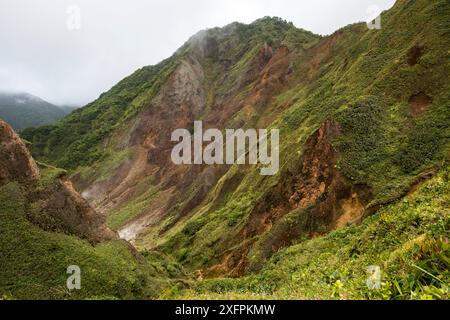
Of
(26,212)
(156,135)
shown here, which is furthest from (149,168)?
(26,212)

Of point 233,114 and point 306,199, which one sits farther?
point 233,114

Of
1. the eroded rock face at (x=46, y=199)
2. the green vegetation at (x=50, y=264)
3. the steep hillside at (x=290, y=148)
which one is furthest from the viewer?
the steep hillside at (x=290, y=148)

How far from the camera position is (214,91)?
84500 mm

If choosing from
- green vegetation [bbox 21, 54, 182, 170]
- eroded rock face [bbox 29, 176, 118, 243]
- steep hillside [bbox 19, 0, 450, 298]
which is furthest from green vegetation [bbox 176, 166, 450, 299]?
green vegetation [bbox 21, 54, 182, 170]

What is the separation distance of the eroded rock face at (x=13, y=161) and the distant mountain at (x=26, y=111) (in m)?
115

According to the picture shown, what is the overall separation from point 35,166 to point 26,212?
126 inches

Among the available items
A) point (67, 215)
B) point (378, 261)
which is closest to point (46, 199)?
point (67, 215)

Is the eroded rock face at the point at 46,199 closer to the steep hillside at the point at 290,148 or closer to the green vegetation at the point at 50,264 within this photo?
the green vegetation at the point at 50,264

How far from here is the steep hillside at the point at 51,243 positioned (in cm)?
1440

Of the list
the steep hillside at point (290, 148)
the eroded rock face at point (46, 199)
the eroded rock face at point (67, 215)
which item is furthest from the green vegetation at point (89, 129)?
the eroded rock face at point (46, 199)

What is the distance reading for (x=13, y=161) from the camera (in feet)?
58.6

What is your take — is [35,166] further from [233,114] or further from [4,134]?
[233,114]

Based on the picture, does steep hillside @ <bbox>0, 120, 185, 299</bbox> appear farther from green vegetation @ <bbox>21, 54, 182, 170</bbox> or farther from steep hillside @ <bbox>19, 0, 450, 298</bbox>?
green vegetation @ <bbox>21, 54, 182, 170</bbox>
